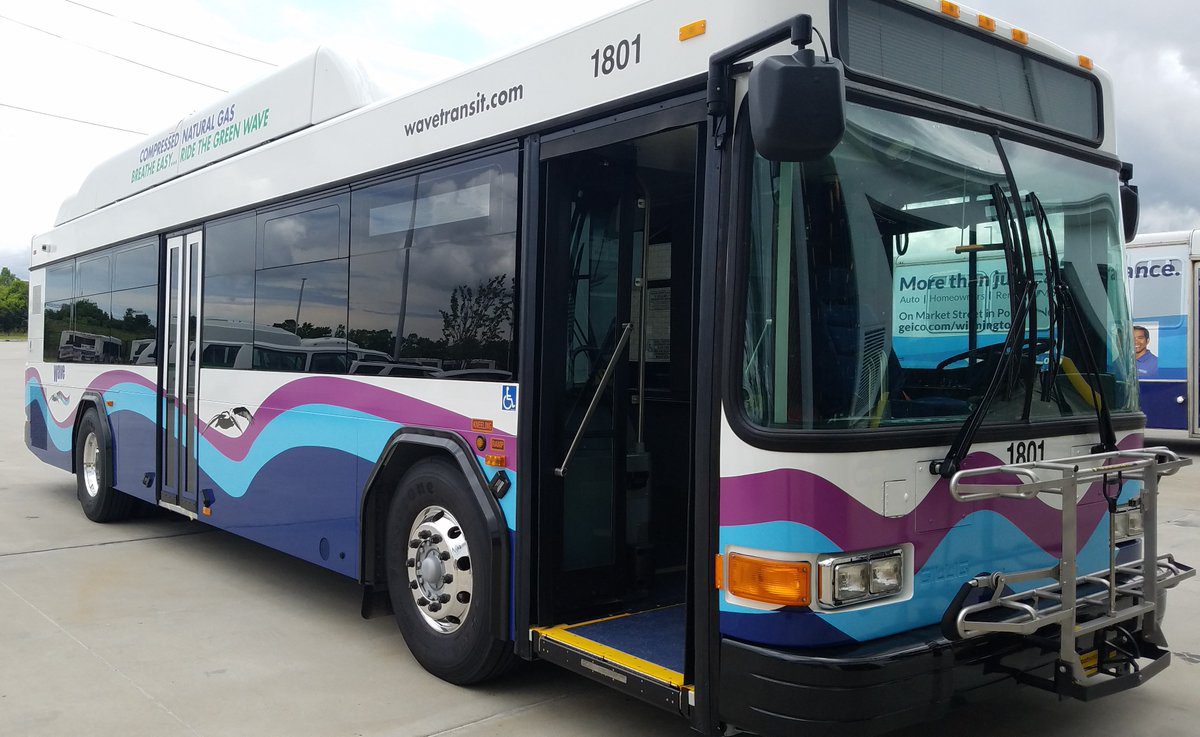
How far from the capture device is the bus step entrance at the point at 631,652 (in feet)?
12.2

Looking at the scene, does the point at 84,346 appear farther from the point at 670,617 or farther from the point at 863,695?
the point at 863,695

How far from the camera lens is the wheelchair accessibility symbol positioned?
4435 mm

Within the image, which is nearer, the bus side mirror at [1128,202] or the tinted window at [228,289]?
the bus side mirror at [1128,202]

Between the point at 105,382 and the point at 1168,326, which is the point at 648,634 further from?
the point at 1168,326

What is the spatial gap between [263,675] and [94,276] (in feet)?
19.0

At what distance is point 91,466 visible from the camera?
9.55 meters

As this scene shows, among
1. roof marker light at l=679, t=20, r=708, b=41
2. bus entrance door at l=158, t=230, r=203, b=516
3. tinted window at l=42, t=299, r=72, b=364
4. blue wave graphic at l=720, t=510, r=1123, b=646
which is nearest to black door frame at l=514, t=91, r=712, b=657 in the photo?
roof marker light at l=679, t=20, r=708, b=41

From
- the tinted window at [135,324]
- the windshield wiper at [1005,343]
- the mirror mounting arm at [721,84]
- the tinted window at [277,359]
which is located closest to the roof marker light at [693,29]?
the mirror mounting arm at [721,84]

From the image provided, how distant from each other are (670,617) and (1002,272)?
208 centimetres

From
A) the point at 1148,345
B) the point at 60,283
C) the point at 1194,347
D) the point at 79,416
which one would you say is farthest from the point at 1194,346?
the point at 60,283

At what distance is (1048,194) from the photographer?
13.5 ft

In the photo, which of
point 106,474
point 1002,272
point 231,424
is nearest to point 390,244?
point 231,424

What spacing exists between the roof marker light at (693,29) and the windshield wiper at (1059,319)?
1.48 m

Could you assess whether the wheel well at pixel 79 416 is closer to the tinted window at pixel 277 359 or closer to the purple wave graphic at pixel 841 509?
the tinted window at pixel 277 359
